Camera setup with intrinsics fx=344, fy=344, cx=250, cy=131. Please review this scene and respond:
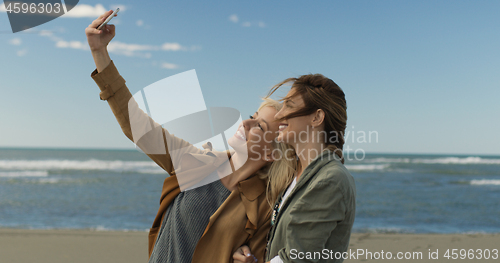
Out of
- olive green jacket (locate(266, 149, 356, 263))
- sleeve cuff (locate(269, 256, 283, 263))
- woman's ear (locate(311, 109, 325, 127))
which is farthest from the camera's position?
woman's ear (locate(311, 109, 325, 127))

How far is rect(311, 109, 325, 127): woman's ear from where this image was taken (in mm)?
1510

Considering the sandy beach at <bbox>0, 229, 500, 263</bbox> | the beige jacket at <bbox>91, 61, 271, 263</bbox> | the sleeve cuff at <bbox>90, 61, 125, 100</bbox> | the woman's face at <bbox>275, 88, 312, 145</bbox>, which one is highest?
the sleeve cuff at <bbox>90, 61, 125, 100</bbox>

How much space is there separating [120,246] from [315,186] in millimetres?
5584

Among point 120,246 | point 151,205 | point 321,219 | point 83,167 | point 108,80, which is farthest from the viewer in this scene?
point 83,167

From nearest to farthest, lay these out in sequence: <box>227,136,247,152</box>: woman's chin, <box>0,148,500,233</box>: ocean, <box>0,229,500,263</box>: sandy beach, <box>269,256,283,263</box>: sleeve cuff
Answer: <box>269,256,283,263</box>: sleeve cuff → <box>227,136,247,152</box>: woman's chin → <box>0,229,500,263</box>: sandy beach → <box>0,148,500,233</box>: ocean

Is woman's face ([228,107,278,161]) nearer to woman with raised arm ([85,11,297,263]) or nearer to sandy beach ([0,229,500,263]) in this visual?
woman with raised arm ([85,11,297,263])

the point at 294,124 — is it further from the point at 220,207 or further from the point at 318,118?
the point at 220,207

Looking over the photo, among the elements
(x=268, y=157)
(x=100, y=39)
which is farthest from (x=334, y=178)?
(x=100, y=39)

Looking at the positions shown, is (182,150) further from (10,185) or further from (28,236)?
(10,185)

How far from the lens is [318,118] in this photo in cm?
152

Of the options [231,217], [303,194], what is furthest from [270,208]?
[303,194]

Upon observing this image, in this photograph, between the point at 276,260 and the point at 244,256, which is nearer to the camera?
the point at 276,260

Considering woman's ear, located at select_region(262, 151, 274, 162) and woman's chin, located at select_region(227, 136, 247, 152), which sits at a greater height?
woman's chin, located at select_region(227, 136, 247, 152)

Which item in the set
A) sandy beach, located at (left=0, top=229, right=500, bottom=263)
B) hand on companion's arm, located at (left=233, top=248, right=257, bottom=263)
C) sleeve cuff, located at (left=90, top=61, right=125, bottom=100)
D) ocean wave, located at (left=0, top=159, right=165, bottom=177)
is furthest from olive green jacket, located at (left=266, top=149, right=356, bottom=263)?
ocean wave, located at (left=0, top=159, right=165, bottom=177)
